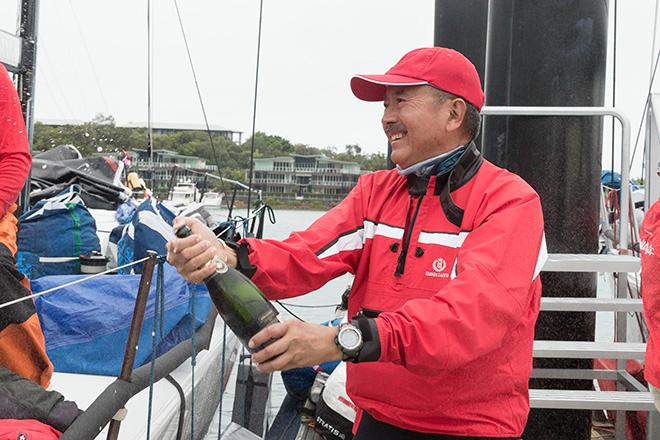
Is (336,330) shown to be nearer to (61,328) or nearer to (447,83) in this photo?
(447,83)

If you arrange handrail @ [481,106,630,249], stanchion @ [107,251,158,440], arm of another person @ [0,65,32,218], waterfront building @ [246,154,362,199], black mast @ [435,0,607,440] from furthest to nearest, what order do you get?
waterfront building @ [246,154,362,199] → black mast @ [435,0,607,440] → handrail @ [481,106,630,249] → arm of another person @ [0,65,32,218] → stanchion @ [107,251,158,440]

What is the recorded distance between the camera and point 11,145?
323cm

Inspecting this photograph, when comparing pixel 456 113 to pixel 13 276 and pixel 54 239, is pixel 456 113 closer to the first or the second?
pixel 13 276

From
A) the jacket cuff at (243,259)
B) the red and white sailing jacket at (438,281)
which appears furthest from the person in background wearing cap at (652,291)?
the jacket cuff at (243,259)

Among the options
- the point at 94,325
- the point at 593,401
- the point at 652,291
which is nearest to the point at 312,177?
the point at 94,325

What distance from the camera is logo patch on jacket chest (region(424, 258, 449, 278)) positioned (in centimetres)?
193

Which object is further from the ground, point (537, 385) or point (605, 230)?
point (605, 230)

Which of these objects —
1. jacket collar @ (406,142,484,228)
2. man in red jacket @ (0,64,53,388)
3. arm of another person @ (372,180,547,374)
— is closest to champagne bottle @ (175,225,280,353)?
arm of another person @ (372,180,547,374)

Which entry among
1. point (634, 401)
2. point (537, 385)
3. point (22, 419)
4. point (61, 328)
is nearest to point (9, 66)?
point (61, 328)

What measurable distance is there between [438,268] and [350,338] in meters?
0.45

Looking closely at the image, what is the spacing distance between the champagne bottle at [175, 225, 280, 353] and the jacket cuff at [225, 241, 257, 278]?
9cm

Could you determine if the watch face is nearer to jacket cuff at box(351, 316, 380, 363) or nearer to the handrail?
jacket cuff at box(351, 316, 380, 363)

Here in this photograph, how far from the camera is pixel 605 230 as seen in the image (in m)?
4.50

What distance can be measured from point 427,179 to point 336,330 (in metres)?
0.62
